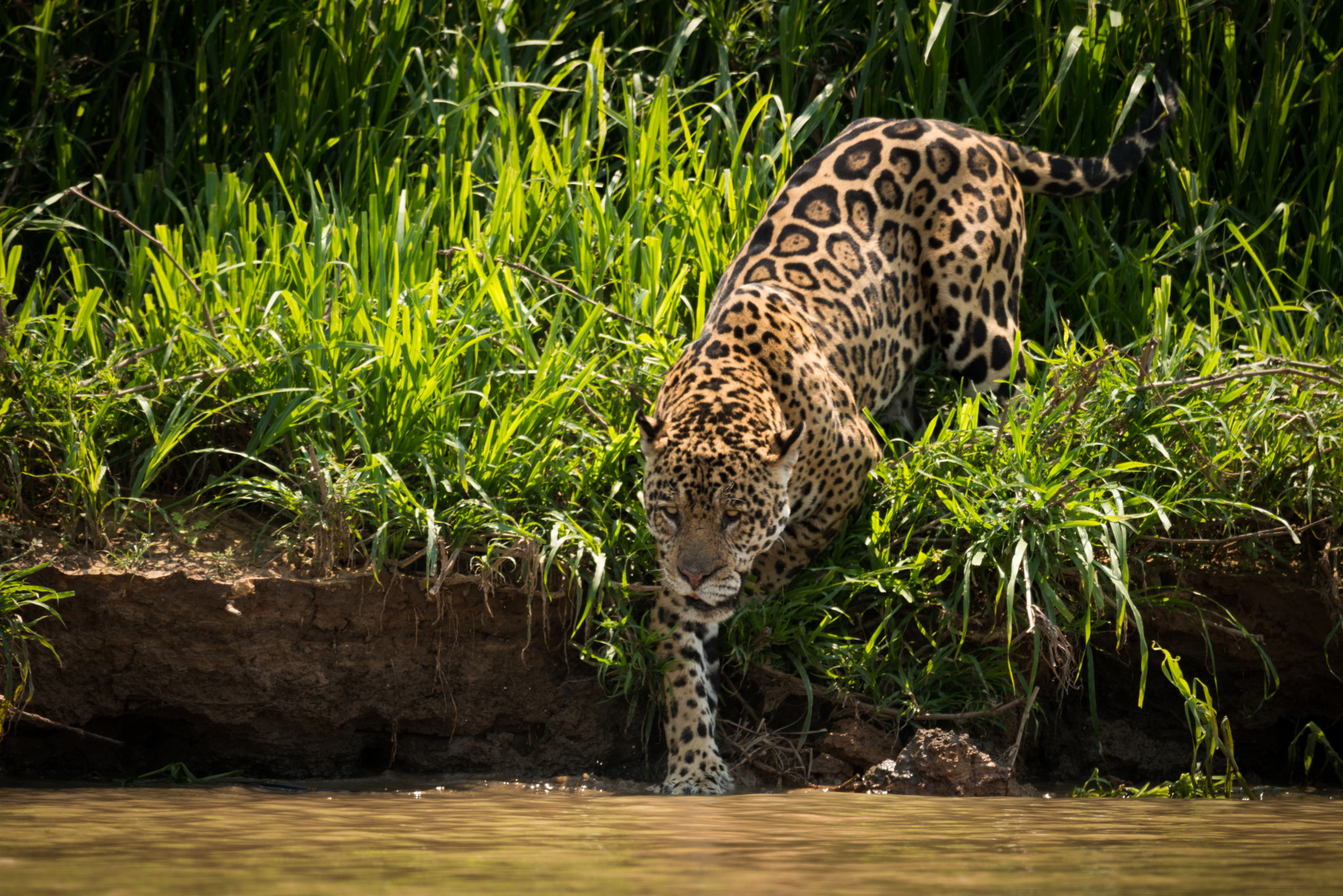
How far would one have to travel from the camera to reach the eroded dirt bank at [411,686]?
4.39 meters

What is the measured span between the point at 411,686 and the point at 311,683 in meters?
0.32

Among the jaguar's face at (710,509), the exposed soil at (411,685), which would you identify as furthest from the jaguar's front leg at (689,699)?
the exposed soil at (411,685)

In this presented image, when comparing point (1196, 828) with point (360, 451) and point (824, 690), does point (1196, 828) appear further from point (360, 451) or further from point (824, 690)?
point (360, 451)

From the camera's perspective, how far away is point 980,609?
4.55 meters

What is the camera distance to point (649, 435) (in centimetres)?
430

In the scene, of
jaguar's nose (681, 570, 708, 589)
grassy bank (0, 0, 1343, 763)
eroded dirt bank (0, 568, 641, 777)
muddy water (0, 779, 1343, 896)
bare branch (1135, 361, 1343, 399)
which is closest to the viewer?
muddy water (0, 779, 1343, 896)

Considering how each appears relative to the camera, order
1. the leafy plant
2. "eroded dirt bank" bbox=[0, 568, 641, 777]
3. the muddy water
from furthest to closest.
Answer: "eroded dirt bank" bbox=[0, 568, 641, 777] → the leafy plant → the muddy water

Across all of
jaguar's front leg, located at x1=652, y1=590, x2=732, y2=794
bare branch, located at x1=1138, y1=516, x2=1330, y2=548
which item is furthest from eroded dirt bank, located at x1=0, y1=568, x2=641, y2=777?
bare branch, located at x1=1138, y1=516, x2=1330, y2=548

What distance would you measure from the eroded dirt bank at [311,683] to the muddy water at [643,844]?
1.47 feet

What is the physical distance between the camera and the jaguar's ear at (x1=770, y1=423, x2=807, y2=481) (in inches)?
169

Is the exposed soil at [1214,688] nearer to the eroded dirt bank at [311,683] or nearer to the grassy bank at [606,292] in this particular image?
the grassy bank at [606,292]

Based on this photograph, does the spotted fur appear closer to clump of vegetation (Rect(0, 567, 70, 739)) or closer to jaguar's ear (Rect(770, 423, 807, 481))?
jaguar's ear (Rect(770, 423, 807, 481))

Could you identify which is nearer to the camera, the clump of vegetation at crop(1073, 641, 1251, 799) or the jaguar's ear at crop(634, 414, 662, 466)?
the clump of vegetation at crop(1073, 641, 1251, 799)

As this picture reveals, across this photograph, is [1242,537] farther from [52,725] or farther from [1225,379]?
[52,725]
